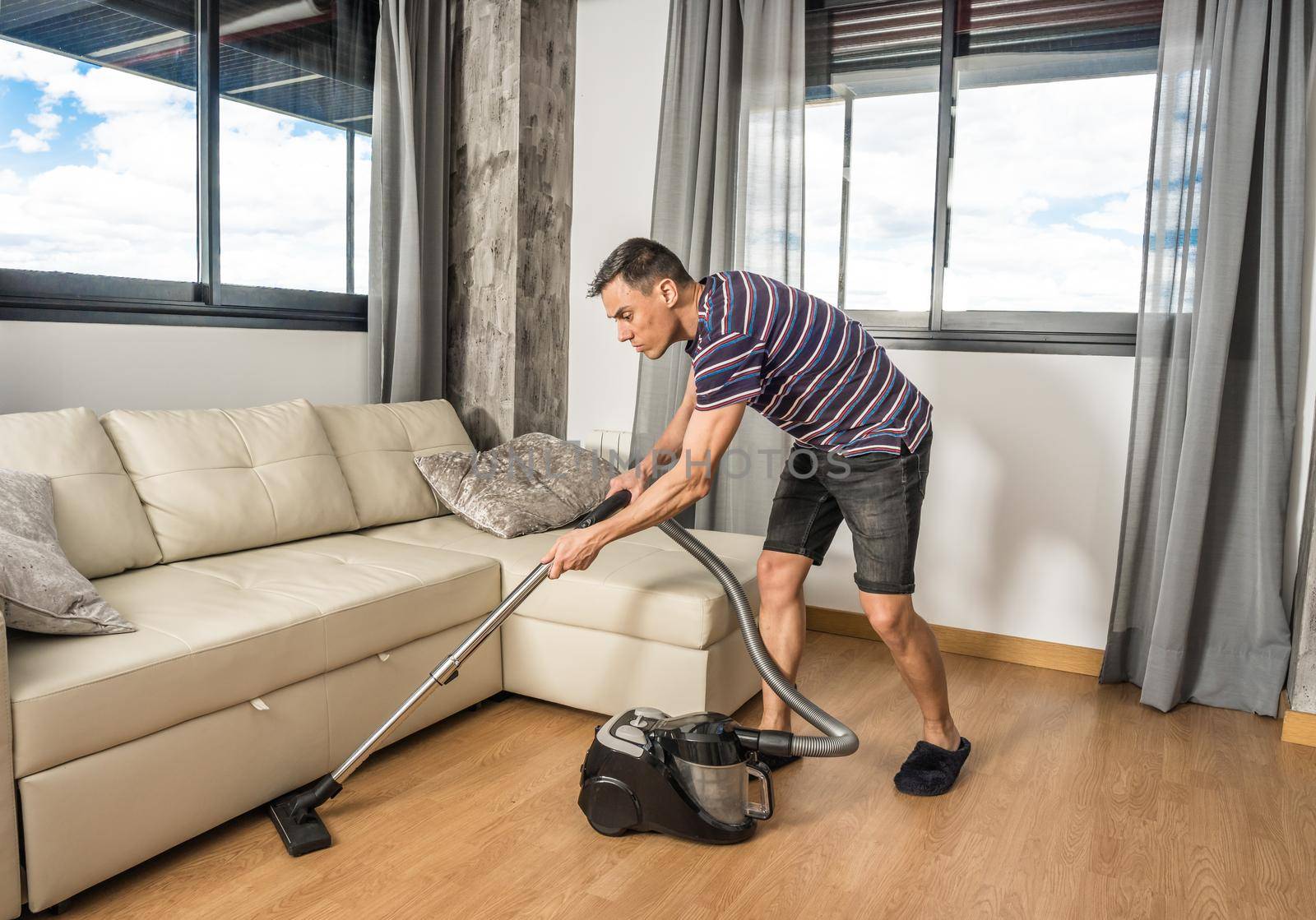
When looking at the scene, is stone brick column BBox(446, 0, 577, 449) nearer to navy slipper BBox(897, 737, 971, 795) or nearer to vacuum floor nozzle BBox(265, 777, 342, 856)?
vacuum floor nozzle BBox(265, 777, 342, 856)

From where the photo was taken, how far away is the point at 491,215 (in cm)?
351

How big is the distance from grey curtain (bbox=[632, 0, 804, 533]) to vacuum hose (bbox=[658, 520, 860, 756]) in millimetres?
973

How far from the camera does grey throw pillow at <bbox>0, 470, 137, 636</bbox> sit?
5.51ft

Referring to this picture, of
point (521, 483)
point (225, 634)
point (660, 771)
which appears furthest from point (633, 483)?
point (225, 634)

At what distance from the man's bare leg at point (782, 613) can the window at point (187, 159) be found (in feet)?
6.19

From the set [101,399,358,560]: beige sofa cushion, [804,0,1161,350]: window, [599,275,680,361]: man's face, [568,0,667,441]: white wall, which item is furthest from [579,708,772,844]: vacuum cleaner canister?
[568,0,667,441]: white wall

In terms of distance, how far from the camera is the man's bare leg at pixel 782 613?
89.8 inches

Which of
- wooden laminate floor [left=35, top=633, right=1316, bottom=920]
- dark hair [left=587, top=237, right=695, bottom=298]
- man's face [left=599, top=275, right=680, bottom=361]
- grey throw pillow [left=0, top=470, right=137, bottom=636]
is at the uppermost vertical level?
dark hair [left=587, top=237, right=695, bottom=298]

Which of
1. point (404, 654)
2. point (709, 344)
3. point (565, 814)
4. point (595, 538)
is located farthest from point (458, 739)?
point (709, 344)

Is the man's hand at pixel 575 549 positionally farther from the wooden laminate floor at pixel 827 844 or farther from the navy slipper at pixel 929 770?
the navy slipper at pixel 929 770

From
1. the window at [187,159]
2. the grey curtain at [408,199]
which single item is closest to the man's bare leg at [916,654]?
the grey curtain at [408,199]

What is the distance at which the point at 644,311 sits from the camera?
200cm

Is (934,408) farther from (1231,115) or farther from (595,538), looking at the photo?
(595,538)

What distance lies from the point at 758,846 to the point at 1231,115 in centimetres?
226
